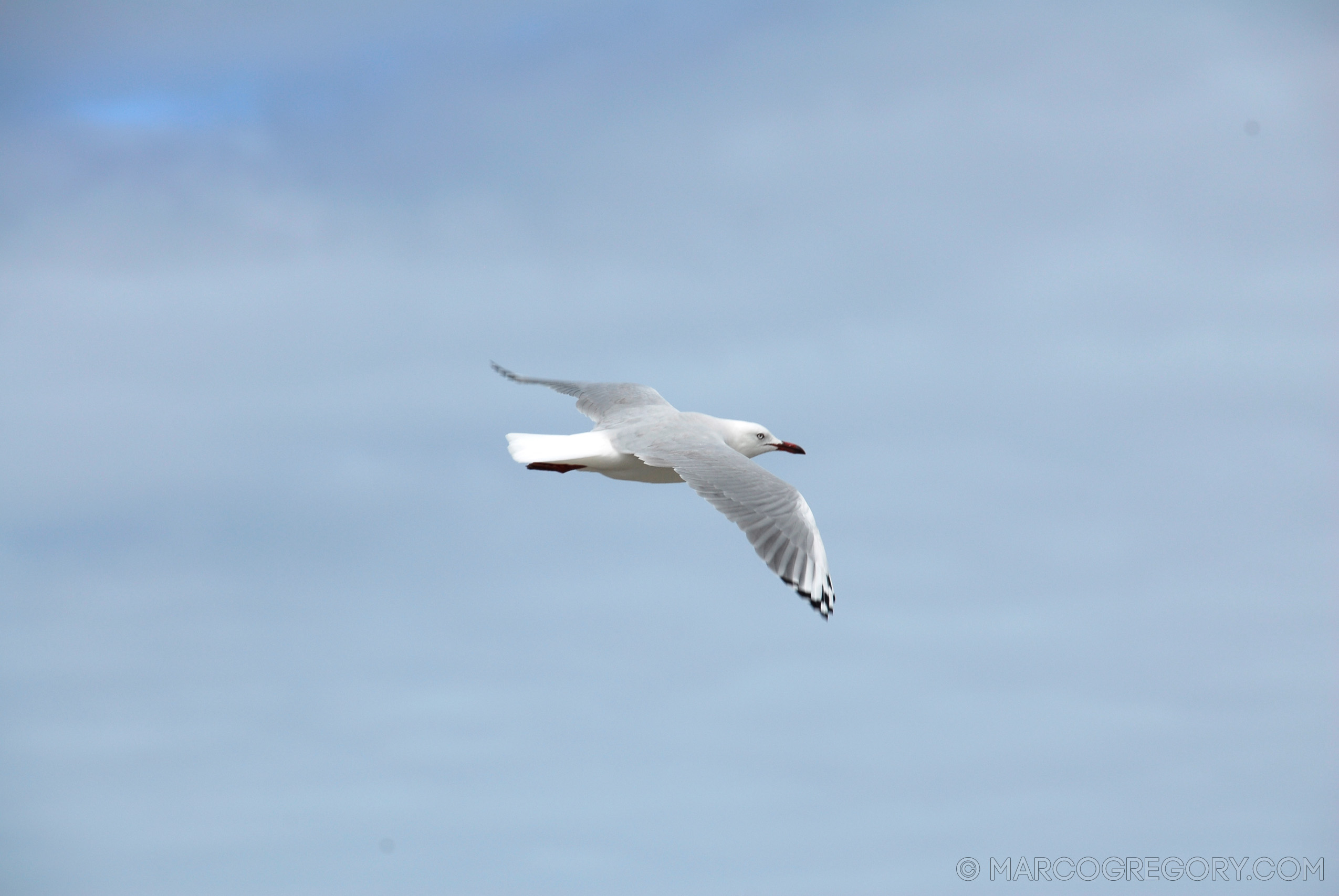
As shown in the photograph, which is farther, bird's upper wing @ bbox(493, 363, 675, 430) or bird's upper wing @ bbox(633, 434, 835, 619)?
bird's upper wing @ bbox(493, 363, 675, 430)

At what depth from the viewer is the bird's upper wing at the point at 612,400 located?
1484cm

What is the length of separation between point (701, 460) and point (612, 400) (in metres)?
3.25

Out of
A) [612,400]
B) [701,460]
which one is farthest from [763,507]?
Result: [612,400]

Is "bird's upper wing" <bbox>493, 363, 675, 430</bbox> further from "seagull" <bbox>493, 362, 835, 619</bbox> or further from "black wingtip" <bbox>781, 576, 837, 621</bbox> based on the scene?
"black wingtip" <bbox>781, 576, 837, 621</bbox>

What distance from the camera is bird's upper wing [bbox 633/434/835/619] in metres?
11.6

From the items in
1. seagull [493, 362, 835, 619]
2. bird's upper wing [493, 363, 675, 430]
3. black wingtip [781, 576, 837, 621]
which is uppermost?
bird's upper wing [493, 363, 675, 430]

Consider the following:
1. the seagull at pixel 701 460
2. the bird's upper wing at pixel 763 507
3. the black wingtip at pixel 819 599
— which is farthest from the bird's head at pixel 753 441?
the black wingtip at pixel 819 599

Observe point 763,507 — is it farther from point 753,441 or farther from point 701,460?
point 753,441

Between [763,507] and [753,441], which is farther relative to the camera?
[753,441]

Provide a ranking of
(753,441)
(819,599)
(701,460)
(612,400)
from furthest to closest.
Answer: (612,400)
(753,441)
(701,460)
(819,599)

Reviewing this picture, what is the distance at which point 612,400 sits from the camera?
1581 centimetres

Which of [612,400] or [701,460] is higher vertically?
[612,400]

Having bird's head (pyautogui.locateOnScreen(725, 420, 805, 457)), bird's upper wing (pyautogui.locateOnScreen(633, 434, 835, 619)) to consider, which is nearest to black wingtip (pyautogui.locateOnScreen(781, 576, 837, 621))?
bird's upper wing (pyautogui.locateOnScreen(633, 434, 835, 619))

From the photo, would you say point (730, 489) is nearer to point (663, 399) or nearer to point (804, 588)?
point (804, 588)
